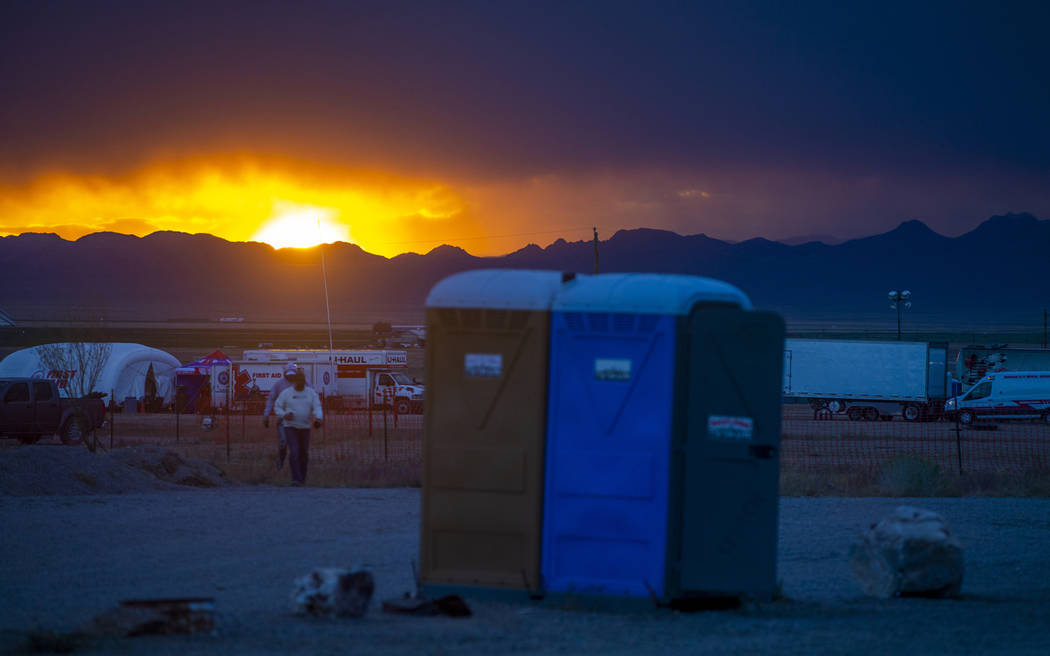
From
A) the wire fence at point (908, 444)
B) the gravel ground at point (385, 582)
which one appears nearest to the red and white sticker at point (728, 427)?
the gravel ground at point (385, 582)

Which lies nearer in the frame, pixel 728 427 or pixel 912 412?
pixel 728 427

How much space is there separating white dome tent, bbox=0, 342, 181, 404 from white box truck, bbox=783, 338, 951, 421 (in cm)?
2448

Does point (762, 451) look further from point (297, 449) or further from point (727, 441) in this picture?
point (297, 449)

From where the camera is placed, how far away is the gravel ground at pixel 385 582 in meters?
7.40

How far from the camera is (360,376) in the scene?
45.5m

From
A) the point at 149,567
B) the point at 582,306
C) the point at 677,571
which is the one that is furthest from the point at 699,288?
the point at 149,567

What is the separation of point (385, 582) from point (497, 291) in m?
3.02

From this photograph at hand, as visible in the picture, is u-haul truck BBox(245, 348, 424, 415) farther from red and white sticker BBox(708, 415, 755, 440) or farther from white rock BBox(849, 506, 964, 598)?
red and white sticker BBox(708, 415, 755, 440)

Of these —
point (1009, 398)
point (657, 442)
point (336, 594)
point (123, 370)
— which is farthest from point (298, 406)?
point (1009, 398)

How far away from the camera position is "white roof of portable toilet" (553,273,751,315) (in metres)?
8.14

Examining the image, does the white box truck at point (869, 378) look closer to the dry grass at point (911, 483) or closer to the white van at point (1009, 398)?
the white van at point (1009, 398)

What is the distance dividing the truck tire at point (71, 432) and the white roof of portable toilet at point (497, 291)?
20828 mm

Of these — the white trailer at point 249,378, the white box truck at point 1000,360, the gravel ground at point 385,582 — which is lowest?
the gravel ground at point 385,582

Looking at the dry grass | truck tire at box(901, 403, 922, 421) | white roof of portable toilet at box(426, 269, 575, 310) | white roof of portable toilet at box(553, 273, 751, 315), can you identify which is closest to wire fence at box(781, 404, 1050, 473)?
truck tire at box(901, 403, 922, 421)
